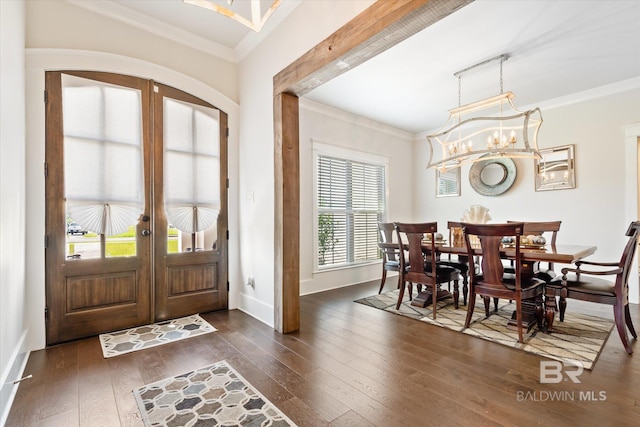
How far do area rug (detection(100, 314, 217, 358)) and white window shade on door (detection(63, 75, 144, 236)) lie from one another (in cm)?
96

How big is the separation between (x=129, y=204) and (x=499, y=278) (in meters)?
3.60

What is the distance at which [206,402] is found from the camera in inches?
69.2

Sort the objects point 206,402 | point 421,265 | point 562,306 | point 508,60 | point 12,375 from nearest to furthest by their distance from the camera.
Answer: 1. point 206,402
2. point 12,375
3. point 562,306
4. point 508,60
5. point 421,265

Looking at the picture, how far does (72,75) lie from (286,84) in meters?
1.92

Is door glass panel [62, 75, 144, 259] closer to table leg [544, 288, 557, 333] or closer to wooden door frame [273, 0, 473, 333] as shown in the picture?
wooden door frame [273, 0, 473, 333]

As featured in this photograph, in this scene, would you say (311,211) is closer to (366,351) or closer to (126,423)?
(366,351)

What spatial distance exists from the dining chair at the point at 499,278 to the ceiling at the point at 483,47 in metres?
1.84

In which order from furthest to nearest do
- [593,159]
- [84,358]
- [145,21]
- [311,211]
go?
[311,211]
[593,159]
[145,21]
[84,358]

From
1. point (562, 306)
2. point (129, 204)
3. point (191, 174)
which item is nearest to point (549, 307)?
point (562, 306)

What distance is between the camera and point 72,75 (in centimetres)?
265

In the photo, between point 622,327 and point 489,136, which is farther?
point 489,136

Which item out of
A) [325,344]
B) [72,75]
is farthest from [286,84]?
[325,344]

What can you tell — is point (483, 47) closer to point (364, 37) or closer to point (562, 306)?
point (364, 37)

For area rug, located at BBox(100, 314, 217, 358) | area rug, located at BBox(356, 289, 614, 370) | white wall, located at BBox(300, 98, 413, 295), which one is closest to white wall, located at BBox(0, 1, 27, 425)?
area rug, located at BBox(100, 314, 217, 358)
